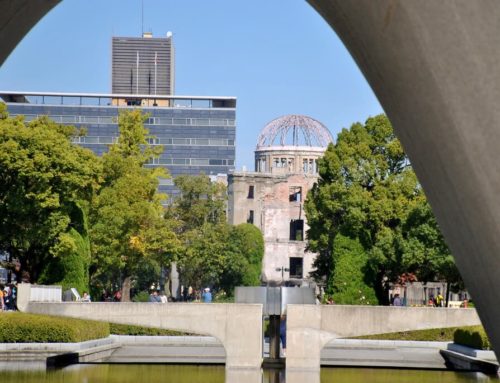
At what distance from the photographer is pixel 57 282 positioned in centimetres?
4331

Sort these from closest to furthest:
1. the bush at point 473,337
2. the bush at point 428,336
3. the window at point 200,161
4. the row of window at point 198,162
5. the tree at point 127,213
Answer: the bush at point 473,337 → the bush at point 428,336 → the tree at point 127,213 → the row of window at point 198,162 → the window at point 200,161

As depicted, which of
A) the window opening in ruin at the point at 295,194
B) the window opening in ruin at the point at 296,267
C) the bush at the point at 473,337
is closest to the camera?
the bush at the point at 473,337

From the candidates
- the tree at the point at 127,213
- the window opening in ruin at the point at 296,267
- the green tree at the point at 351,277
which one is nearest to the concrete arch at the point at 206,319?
the tree at the point at 127,213

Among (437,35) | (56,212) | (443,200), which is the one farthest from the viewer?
(56,212)

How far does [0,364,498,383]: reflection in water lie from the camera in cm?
2486

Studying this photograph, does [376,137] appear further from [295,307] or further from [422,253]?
[295,307]

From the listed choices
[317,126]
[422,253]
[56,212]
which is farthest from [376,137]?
[317,126]

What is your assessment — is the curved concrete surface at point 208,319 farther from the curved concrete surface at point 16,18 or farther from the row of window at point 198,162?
the row of window at point 198,162

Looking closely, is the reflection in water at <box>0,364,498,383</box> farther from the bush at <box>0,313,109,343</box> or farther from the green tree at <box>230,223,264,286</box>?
the green tree at <box>230,223,264,286</box>

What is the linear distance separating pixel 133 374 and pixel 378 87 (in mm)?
22708

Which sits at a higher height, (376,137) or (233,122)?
(233,122)

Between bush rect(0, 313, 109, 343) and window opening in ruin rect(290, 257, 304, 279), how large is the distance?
2326 inches

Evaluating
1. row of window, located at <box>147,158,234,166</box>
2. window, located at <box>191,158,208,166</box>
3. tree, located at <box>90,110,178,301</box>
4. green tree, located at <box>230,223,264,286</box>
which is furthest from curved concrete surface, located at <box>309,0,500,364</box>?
window, located at <box>191,158,208,166</box>

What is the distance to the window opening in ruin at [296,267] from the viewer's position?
89188mm
